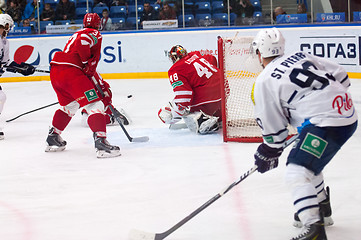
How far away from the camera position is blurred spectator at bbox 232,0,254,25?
9469 millimetres

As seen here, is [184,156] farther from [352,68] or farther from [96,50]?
[352,68]

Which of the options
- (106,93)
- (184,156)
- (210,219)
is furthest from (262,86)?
(106,93)

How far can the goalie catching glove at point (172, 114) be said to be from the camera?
17.1 feet

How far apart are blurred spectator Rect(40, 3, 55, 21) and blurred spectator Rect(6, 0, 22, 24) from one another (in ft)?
1.37

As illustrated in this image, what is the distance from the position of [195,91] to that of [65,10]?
5590 millimetres

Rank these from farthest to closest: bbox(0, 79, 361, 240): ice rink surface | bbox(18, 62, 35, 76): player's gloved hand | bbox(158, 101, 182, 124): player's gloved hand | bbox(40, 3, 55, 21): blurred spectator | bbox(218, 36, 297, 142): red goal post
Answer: bbox(40, 3, 55, 21): blurred spectator
bbox(18, 62, 35, 76): player's gloved hand
bbox(158, 101, 182, 124): player's gloved hand
bbox(218, 36, 297, 142): red goal post
bbox(0, 79, 361, 240): ice rink surface

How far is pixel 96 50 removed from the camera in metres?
4.66

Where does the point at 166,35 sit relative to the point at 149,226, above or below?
above

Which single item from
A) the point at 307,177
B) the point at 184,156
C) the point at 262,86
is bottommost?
the point at 184,156

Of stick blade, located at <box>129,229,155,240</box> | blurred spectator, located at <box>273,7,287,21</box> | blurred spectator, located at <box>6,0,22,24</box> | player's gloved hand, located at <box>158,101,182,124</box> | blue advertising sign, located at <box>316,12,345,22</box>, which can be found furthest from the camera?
blurred spectator, located at <box>6,0,22,24</box>

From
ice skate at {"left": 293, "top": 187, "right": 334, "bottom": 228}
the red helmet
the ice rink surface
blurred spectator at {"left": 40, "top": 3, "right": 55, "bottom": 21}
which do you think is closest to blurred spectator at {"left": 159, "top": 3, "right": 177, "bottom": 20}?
blurred spectator at {"left": 40, "top": 3, "right": 55, "bottom": 21}

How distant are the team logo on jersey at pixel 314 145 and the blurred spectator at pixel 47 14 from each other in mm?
8239

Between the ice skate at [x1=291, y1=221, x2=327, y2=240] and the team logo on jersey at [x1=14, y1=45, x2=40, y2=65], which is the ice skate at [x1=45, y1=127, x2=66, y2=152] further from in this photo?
the team logo on jersey at [x1=14, y1=45, x2=40, y2=65]

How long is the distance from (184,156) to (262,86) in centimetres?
210
